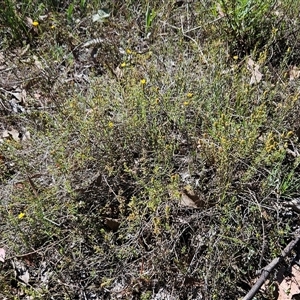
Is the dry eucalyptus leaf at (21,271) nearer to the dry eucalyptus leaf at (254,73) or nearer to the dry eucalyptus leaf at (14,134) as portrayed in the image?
the dry eucalyptus leaf at (14,134)

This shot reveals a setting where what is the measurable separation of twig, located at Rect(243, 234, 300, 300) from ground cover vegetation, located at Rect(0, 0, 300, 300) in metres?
0.04

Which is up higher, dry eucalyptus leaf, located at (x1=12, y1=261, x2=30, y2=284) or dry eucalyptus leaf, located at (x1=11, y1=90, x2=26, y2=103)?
dry eucalyptus leaf, located at (x1=11, y1=90, x2=26, y2=103)

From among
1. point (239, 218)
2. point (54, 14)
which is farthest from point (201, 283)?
point (54, 14)

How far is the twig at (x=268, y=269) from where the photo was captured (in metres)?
1.90

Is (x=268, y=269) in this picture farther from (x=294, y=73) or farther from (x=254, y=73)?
(x=294, y=73)

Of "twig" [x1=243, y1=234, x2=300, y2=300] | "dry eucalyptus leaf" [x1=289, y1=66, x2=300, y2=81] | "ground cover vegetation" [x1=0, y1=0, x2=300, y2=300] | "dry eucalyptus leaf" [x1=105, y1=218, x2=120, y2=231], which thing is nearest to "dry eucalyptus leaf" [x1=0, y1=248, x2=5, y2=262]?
"ground cover vegetation" [x1=0, y1=0, x2=300, y2=300]

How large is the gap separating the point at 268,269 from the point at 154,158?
82 cm

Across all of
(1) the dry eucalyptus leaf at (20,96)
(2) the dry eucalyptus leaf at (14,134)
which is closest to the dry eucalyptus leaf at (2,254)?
(2) the dry eucalyptus leaf at (14,134)

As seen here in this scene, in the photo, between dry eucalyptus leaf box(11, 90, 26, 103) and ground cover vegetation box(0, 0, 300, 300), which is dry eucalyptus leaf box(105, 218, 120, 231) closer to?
ground cover vegetation box(0, 0, 300, 300)

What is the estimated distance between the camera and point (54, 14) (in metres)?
3.15

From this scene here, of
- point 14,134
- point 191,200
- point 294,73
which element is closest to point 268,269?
point 191,200

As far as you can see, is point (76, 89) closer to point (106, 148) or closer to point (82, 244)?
point (106, 148)

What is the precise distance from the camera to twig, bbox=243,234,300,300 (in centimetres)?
190

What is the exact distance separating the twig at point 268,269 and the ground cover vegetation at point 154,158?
39mm
